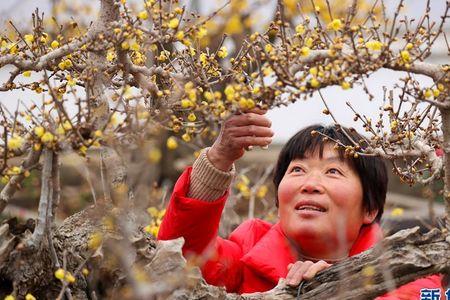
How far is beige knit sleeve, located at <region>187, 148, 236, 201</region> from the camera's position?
12.0 ft

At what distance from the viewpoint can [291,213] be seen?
402cm

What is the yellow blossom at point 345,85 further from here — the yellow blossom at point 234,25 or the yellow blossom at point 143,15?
the yellow blossom at point 234,25

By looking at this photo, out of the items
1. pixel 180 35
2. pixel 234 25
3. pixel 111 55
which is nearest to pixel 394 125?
pixel 180 35

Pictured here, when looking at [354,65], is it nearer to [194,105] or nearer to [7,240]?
[194,105]

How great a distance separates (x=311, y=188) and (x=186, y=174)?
22.4 inches

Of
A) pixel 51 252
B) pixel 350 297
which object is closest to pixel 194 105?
pixel 51 252

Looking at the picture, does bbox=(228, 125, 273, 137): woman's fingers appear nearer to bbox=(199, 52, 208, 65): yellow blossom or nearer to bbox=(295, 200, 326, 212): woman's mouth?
bbox=(199, 52, 208, 65): yellow blossom

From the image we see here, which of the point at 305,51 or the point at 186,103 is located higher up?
the point at 305,51

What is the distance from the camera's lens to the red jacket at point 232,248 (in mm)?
3773

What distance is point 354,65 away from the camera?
2.90 meters

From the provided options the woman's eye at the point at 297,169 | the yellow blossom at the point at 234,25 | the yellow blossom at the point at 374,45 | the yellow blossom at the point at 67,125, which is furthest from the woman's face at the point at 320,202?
the yellow blossom at the point at 234,25

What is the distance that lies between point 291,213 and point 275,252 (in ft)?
0.61

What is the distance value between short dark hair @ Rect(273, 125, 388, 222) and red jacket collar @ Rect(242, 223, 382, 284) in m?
0.15

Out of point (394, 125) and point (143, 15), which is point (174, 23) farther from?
point (394, 125)
